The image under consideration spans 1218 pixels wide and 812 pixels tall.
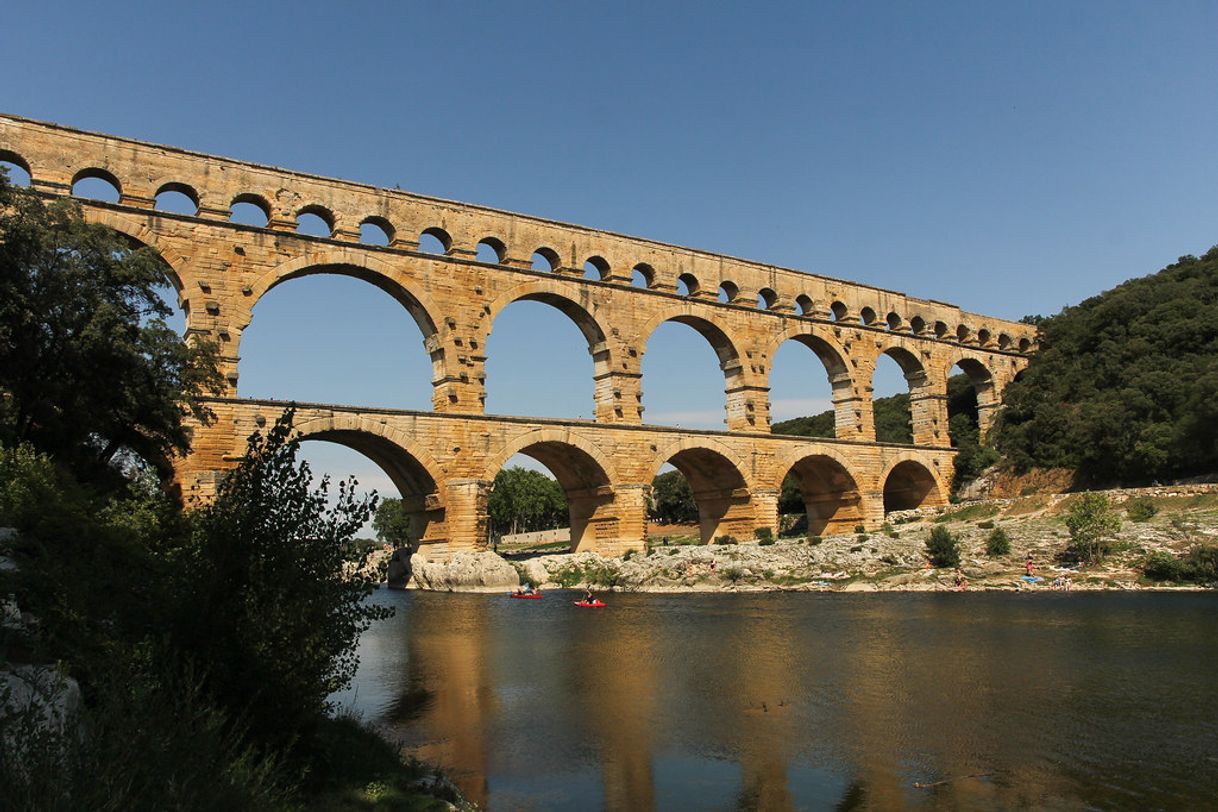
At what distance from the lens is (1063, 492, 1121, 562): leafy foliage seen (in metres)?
24.7

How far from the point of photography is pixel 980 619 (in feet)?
57.7

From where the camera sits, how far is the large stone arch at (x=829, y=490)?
3612 centimetres

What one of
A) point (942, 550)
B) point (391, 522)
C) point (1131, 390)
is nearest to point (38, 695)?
point (942, 550)

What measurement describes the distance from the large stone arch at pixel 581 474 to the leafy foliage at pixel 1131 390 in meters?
20.0

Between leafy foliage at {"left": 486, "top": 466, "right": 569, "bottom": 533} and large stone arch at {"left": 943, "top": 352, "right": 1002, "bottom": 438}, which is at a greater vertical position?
large stone arch at {"left": 943, "top": 352, "right": 1002, "bottom": 438}

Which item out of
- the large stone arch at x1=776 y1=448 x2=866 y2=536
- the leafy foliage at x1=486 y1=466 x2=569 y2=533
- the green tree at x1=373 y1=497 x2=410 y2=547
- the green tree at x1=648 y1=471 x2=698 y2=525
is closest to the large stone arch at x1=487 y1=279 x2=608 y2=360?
the large stone arch at x1=776 y1=448 x2=866 y2=536

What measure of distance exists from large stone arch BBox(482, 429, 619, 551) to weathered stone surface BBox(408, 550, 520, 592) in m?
3.09

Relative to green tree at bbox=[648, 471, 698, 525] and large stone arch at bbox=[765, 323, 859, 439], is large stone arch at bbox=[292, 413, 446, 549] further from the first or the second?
green tree at bbox=[648, 471, 698, 525]

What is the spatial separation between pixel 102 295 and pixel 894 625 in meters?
16.0

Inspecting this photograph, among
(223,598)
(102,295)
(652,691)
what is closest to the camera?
(223,598)

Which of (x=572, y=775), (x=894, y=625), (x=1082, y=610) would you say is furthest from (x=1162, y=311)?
(x=572, y=775)

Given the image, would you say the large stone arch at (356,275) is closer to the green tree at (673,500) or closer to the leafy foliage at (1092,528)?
the leafy foliage at (1092,528)

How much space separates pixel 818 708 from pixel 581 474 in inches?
815

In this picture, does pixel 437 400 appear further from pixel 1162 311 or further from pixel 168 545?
pixel 1162 311
